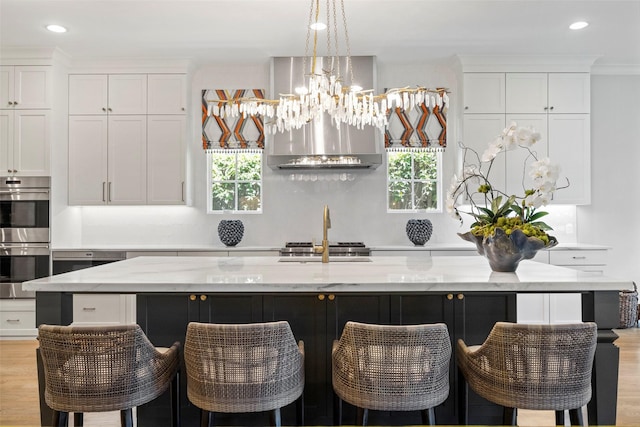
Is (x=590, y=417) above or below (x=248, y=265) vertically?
below

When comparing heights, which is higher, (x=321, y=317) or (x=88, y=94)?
(x=88, y=94)

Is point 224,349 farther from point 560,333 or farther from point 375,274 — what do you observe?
point 560,333

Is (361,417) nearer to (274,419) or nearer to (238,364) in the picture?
(274,419)

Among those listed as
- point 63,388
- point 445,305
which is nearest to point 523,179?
point 445,305

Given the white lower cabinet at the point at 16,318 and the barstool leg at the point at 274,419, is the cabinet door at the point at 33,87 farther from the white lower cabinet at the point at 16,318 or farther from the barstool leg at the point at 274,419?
the barstool leg at the point at 274,419

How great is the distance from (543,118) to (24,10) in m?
4.83

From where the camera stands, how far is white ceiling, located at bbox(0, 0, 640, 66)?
11.9 feet

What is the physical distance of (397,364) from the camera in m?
1.62

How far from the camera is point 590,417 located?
1991 millimetres

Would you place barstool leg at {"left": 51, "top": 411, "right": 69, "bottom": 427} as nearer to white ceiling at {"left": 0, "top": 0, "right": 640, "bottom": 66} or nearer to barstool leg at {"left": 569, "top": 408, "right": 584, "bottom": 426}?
barstool leg at {"left": 569, "top": 408, "right": 584, "bottom": 426}

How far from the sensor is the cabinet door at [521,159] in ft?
15.4

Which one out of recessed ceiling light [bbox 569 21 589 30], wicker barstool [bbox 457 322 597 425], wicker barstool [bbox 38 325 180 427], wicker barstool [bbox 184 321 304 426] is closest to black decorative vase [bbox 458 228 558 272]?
wicker barstool [bbox 457 322 597 425]

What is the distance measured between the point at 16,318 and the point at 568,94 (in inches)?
234

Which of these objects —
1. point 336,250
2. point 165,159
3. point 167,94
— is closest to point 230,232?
point 165,159
